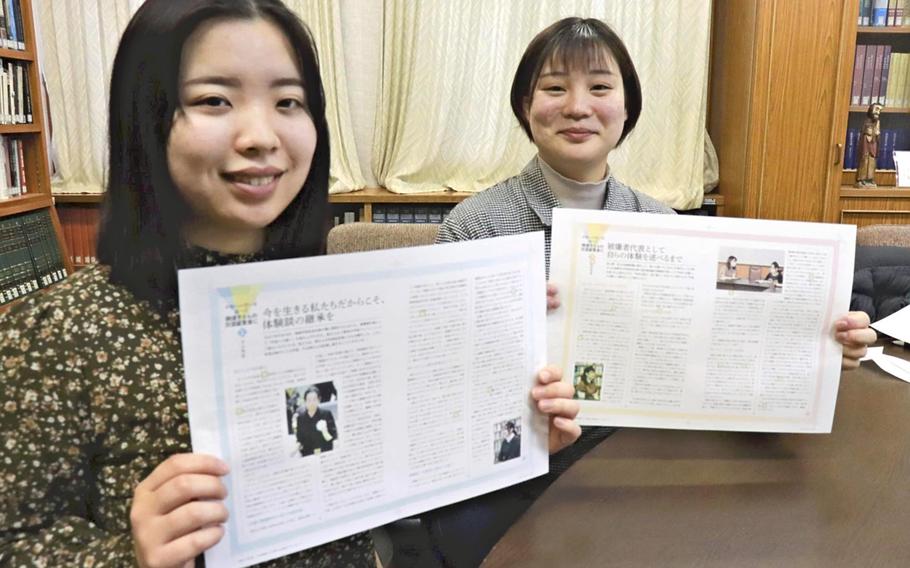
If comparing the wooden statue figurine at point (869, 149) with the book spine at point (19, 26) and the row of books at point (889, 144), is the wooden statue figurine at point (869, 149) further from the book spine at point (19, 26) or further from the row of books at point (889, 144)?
the book spine at point (19, 26)

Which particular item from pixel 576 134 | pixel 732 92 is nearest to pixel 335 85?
pixel 732 92

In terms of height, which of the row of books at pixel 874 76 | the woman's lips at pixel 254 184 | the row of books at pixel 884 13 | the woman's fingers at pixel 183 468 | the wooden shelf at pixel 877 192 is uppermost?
the row of books at pixel 884 13

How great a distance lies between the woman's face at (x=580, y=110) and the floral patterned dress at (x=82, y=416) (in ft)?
3.03

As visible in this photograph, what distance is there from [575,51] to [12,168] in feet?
8.88

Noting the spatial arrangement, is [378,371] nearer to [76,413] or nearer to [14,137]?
[76,413]

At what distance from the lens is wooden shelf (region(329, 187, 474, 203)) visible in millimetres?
3320

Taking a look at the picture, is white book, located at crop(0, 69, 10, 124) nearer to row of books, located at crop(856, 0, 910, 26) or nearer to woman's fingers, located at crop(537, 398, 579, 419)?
woman's fingers, located at crop(537, 398, 579, 419)

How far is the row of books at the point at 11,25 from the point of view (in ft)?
9.44

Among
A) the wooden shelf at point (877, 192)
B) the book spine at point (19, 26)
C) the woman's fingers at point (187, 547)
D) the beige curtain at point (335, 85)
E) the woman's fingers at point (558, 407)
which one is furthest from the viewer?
the beige curtain at point (335, 85)

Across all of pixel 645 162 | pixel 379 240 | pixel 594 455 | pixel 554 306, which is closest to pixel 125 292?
pixel 554 306

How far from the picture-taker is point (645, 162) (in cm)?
349

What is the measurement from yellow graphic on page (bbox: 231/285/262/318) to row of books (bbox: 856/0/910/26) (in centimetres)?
341

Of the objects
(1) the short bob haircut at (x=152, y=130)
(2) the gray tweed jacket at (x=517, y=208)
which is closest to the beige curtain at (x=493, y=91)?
(2) the gray tweed jacket at (x=517, y=208)

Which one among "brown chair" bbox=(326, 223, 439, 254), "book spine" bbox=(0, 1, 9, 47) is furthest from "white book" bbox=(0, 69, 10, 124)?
"brown chair" bbox=(326, 223, 439, 254)
